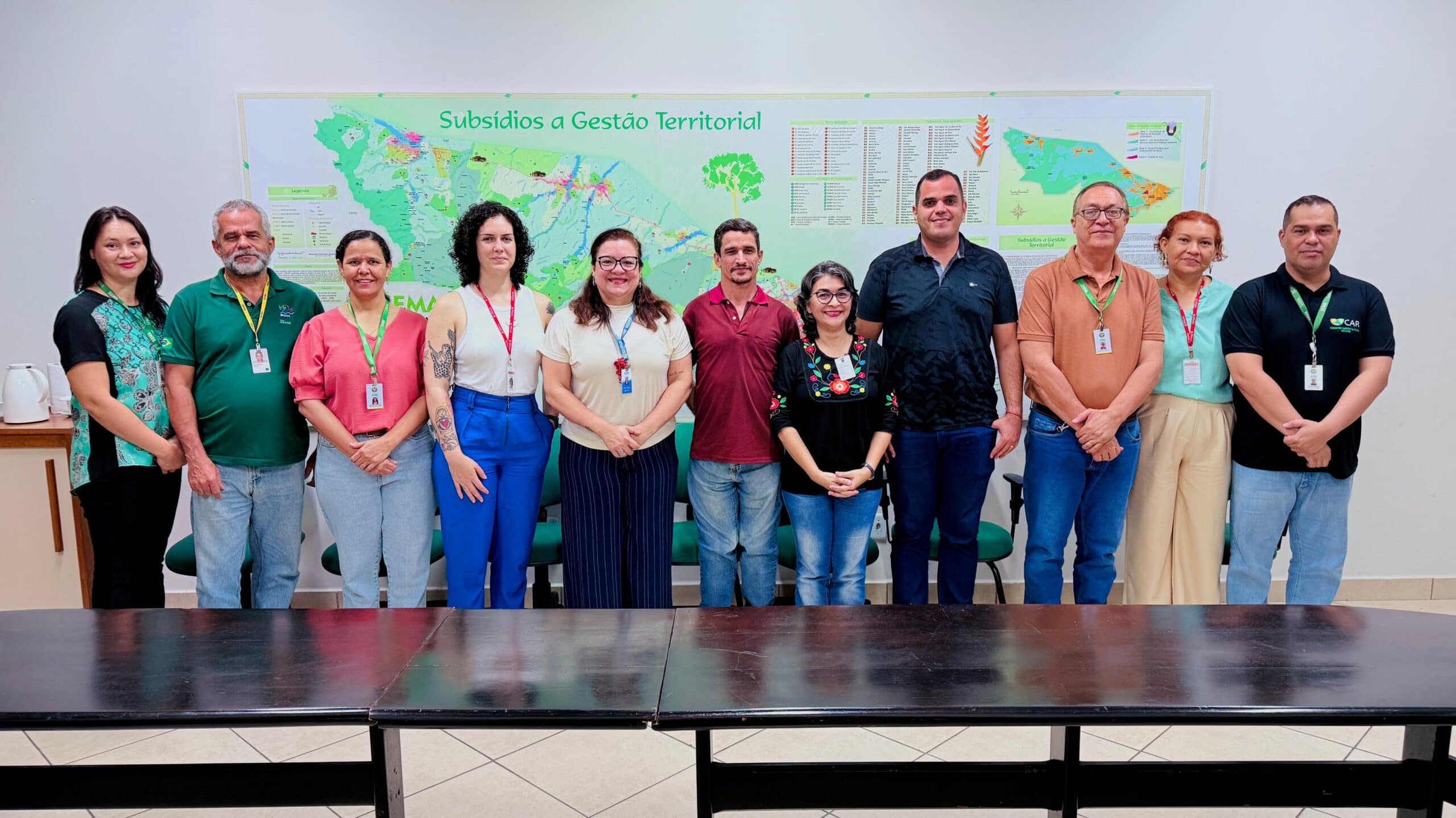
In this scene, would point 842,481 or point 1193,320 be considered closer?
point 842,481

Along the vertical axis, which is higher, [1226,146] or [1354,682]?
[1226,146]

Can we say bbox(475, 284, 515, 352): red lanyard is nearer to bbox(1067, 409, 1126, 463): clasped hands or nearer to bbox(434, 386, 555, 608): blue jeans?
bbox(434, 386, 555, 608): blue jeans

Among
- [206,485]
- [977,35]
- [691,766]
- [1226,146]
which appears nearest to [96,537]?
[206,485]

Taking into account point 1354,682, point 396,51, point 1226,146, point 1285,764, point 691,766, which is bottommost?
point 691,766

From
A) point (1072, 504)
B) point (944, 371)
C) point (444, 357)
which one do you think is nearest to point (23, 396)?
point (444, 357)

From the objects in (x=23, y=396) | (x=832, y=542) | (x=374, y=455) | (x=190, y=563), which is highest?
(x=23, y=396)

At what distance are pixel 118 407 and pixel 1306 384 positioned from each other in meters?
3.97

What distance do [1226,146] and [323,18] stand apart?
3.87 metres

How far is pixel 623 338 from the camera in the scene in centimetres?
296

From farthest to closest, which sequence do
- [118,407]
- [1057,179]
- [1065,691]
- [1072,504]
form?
1. [1057,179]
2. [1072,504]
3. [118,407]
4. [1065,691]

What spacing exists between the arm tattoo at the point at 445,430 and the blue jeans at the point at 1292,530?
278cm

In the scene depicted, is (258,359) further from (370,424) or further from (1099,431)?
(1099,431)

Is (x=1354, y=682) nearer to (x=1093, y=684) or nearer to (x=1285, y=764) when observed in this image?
(x=1285, y=764)

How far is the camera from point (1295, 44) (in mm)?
3746
